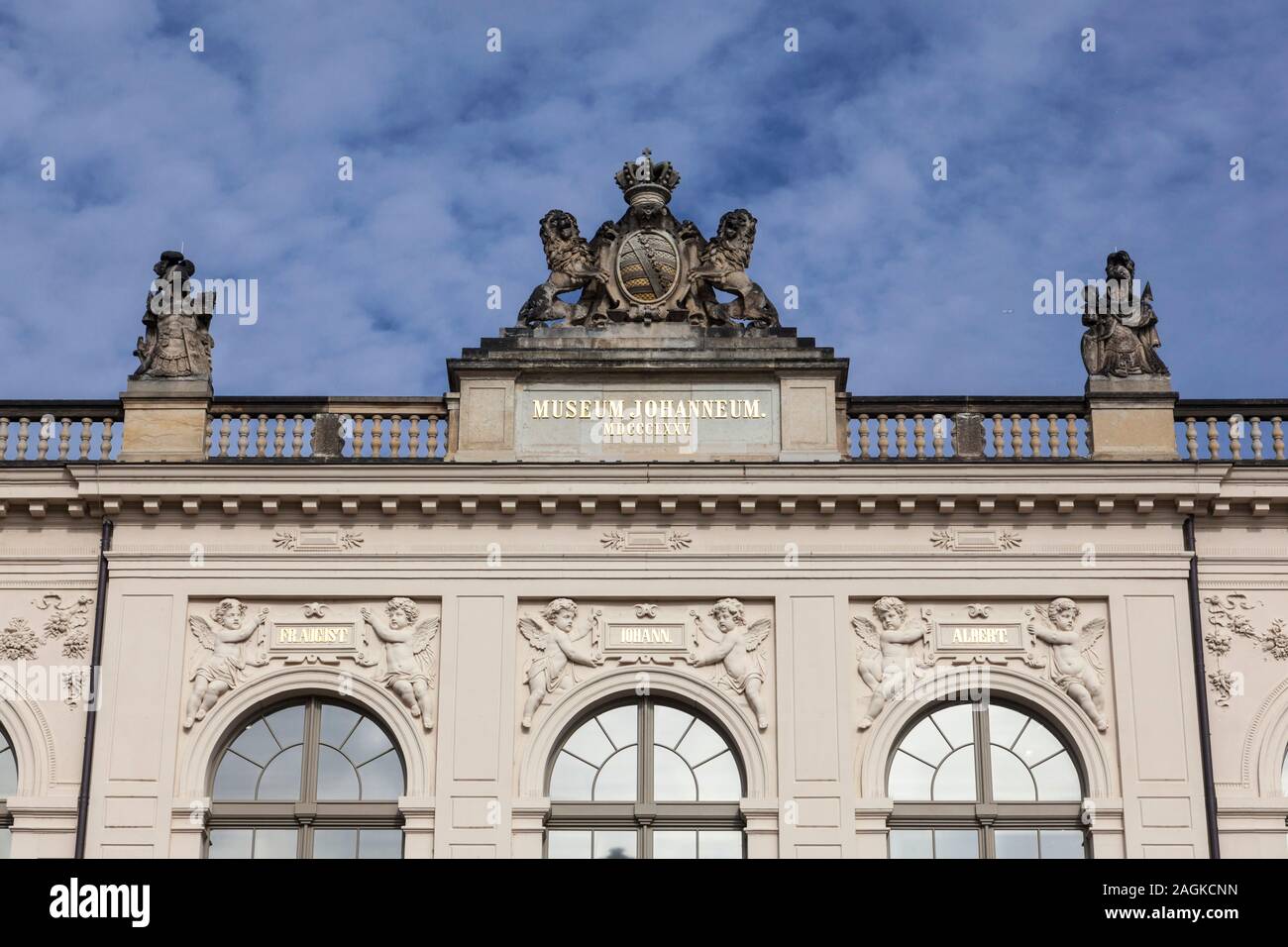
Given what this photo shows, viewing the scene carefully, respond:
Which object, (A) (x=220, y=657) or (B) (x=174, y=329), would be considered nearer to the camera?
(A) (x=220, y=657)

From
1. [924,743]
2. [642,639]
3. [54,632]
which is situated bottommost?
[924,743]

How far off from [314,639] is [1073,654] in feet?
26.2

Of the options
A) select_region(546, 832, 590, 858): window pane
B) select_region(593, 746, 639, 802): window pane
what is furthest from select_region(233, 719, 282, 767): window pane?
select_region(593, 746, 639, 802): window pane

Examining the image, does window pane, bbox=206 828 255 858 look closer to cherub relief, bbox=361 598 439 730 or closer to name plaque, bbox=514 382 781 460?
cherub relief, bbox=361 598 439 730

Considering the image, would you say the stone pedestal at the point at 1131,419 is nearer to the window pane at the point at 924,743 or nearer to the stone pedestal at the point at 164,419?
the window pane at the point at 924,743

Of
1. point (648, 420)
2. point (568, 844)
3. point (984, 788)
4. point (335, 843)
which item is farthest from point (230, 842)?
point (984, 788)

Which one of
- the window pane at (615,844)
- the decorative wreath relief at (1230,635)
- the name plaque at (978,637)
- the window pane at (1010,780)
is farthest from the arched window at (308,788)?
the decorative wreath relief at (1230,635)

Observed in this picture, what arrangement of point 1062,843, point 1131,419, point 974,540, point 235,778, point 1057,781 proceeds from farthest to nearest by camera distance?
point 1131,419, point 974,540, point 235,778, point 1057,781, point 1062,843

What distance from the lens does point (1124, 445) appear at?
2425 centimetres

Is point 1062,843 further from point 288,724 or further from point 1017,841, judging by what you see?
point 288,724

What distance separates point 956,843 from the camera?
23062 mm
